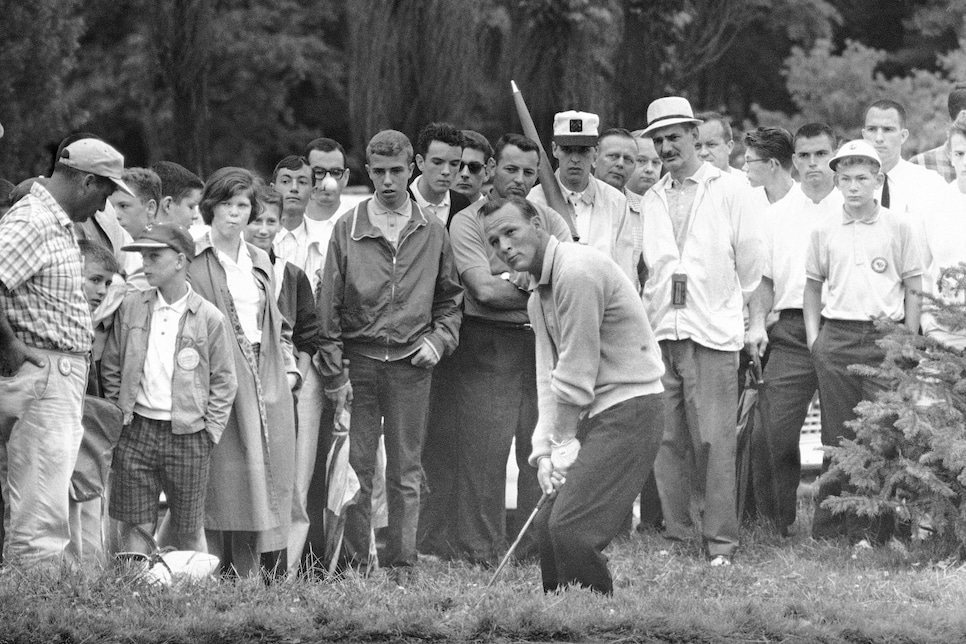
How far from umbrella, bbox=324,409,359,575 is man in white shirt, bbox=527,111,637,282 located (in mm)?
1935

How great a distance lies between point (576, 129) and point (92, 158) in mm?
3260

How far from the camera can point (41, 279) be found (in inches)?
271

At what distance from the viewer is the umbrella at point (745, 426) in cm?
980

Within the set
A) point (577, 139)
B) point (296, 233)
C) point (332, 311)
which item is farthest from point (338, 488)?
point (577, 139)

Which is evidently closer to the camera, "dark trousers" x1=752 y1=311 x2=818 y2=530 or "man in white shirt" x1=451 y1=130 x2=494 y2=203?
"man in white shirt" x1=451 y1=130 x2=494 y2=203

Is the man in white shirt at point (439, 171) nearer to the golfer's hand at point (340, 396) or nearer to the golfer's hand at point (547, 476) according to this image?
the golfer's hand at point (340, 396)

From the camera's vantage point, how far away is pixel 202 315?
762 centimetres

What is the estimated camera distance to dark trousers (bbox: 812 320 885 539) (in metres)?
9.25

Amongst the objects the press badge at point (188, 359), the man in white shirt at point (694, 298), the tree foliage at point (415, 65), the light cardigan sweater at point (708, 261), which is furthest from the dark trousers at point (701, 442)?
the tree foliage at point (415, 65)

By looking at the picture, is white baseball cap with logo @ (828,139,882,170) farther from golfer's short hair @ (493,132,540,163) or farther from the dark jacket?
the dark jacket

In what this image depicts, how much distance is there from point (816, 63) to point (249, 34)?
9.80m

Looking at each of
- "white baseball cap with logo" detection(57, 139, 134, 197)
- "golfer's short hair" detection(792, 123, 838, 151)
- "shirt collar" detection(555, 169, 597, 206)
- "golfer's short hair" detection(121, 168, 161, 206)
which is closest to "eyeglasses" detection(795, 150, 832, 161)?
"golfer's short hair" detection(792, 123, 838, 151)

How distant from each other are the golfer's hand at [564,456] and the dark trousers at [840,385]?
265cm

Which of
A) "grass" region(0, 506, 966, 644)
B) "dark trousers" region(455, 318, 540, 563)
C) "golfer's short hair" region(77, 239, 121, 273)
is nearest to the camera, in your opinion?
"grass" region(0, 506, 966, 644)
